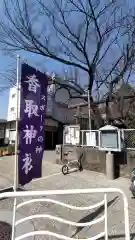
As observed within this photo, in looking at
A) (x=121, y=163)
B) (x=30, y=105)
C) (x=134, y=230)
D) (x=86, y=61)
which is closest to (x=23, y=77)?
(x=30, y=105)

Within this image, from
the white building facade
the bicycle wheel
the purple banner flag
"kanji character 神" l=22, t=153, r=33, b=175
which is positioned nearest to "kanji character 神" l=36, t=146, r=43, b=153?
the purple banner flag

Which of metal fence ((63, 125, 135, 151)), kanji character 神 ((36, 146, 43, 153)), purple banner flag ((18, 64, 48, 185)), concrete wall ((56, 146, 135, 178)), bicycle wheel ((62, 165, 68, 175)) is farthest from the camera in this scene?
bicycle wheel ((62, 165, 68, 175))

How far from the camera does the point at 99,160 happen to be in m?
8.77

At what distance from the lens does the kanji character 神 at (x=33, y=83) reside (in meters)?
4.69

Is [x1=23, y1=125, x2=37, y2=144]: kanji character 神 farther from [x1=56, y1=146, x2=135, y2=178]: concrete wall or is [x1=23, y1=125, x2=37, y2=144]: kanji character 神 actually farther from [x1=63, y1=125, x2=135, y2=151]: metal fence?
[x1=56, y1=146, x2=135, y2=178]: concrete wall

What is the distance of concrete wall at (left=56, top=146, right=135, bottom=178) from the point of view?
775 cm

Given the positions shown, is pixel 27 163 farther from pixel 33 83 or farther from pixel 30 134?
pixel 33 83

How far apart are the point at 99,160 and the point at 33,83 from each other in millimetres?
5401

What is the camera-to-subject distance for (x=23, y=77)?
4.62 meters

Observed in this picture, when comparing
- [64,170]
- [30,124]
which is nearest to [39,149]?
[30,124]

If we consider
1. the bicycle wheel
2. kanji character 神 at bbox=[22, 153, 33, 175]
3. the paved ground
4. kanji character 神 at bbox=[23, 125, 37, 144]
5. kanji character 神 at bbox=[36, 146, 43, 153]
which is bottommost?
the paved ground

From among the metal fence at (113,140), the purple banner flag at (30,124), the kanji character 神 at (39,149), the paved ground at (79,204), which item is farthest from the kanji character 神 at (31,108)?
the metal fence at (113,140)

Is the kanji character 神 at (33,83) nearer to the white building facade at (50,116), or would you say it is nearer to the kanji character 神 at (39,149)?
the kanji character 神 at (39,149)

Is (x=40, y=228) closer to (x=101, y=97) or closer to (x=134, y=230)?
(x=134, y=230)
